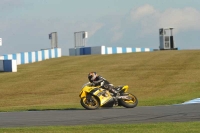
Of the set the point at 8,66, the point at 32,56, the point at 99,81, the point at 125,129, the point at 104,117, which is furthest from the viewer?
the point at 32,56

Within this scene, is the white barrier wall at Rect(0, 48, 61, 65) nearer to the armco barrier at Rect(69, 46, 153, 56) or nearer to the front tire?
the armco barrier at Rect(69, 46, 153, 56)

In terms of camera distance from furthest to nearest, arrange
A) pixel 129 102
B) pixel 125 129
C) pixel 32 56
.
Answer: pixel 32 56, pixel 129 102, pixel 125 129

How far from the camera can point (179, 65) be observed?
118 feet

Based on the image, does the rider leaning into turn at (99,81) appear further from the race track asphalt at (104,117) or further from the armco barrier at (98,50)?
the armco barrier at (98,50)

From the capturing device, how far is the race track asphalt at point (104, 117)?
561 inches

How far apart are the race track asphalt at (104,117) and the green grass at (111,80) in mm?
3172

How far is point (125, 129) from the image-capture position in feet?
40.2

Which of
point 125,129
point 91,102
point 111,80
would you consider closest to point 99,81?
point 91,102

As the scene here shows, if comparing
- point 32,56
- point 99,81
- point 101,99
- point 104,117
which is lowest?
point 104,117

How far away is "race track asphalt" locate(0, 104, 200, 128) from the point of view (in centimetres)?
1424

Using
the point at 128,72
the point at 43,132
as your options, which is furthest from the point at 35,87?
the point at 43,132

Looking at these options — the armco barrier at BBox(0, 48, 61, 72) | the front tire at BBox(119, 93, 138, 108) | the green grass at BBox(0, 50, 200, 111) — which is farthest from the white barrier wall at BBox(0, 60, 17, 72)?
the front tire at BBox(119, 93, 138, 108)

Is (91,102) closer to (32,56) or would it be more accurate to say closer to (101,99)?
(101,99)

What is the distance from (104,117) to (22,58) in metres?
31.9
